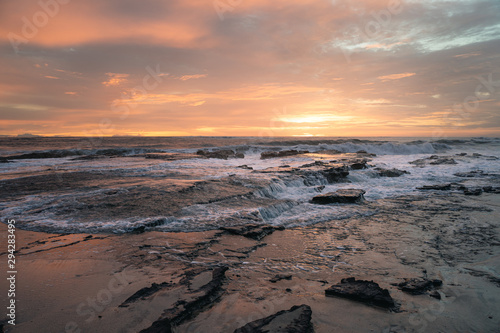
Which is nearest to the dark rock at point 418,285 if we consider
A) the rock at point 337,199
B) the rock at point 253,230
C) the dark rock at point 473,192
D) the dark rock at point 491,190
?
the rock at point 253,230

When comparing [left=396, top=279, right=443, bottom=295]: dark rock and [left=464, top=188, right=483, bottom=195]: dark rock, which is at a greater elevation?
[left=396, top=279, right=443, bottom=295]: dark rock

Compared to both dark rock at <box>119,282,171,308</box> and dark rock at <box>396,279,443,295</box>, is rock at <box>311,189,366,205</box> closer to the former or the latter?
dark rock at <box>396,279,443,295</box>

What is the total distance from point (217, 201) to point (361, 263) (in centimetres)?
500

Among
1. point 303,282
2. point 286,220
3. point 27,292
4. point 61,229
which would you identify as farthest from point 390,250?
point 61,229

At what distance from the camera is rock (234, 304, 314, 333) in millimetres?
2715

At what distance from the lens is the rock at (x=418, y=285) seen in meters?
3.54

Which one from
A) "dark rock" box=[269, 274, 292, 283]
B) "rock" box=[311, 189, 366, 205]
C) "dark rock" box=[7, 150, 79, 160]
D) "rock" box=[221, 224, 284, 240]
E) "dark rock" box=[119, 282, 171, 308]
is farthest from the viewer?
"dark rock" box=[7, 150, 79, 160]

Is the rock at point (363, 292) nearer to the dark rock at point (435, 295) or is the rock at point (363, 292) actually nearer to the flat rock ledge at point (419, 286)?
the flat rock ledge at point (419, 286)

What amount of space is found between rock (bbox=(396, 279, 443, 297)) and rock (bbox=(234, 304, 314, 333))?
1501mm

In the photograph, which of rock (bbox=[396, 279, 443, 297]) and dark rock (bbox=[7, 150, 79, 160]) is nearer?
rock (bbox=[396, 279, 443, 297])

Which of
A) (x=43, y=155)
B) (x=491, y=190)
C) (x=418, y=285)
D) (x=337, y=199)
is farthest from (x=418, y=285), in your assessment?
(x=43, y=155)

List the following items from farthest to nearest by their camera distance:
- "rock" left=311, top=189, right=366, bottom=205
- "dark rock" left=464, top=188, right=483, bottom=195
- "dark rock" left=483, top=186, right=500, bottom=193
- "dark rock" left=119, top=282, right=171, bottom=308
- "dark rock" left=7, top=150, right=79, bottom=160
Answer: "dark rock" left=7, top=150, right=79, bottom=160, "dark rock" left=483, top=186, right=500, bottom=193, "dark rock" left=464, top=188, right=483, bottom=195, "rock" left=311, top=189, right=366, bottom=205, "dark rock" left=119, top=282, right=171, bottom=308

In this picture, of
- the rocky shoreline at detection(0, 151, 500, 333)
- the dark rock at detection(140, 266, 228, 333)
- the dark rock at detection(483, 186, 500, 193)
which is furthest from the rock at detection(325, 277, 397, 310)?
the dark rock at detection(483, 186, 500, 193)

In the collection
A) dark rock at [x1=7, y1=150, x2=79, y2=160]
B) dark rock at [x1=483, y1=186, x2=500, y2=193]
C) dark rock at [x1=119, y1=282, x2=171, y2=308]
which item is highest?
dark rock at [x1=7, y1=150, x2=79, y2=160]
